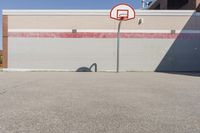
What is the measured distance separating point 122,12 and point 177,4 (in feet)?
40.3

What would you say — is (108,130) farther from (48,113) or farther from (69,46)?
(69,46)

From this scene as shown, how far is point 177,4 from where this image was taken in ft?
121

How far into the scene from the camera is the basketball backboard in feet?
87.7

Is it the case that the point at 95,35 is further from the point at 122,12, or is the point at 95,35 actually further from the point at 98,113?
the point at 98,113

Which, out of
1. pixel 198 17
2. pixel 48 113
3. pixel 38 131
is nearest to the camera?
pixel 38 131

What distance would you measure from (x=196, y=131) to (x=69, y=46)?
2238cm

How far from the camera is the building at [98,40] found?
27516 millimetres

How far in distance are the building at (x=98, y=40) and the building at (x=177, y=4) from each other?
2.44 meters

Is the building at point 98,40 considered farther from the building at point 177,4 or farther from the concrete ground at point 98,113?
the concrete ground at point 98,113

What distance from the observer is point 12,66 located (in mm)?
28297

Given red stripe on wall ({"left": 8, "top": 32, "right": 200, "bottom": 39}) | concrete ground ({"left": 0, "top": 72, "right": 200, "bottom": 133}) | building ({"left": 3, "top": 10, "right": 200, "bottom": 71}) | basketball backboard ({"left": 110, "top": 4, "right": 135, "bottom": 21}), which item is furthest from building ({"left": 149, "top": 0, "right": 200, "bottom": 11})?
concrete ground ({"left": 0, "top": 72, "right": 200, "bottom": 133})

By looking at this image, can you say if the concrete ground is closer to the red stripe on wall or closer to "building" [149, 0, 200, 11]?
the red stripe on wall

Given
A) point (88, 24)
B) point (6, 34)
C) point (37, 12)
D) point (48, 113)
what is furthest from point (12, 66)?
point (48, 113)

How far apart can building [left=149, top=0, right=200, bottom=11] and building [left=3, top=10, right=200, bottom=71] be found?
96.1 inches
